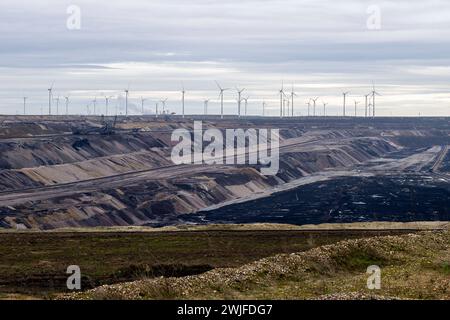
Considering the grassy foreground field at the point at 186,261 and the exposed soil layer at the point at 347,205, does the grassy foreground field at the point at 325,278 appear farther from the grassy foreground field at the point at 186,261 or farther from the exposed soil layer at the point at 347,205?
the exposed soil layer at the point at 347,205

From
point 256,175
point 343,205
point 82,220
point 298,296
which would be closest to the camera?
point 298,296

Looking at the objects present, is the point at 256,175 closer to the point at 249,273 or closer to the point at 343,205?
the point at 343,205

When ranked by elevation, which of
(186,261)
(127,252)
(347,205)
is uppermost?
(186,261)

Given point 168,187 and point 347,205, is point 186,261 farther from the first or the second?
point 168,187

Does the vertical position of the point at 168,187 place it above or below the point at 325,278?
below

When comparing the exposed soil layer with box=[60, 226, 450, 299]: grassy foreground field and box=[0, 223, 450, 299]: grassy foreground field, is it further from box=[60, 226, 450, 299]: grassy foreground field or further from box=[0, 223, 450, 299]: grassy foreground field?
box=[60, 226, 450, 299]: grassy foreground field

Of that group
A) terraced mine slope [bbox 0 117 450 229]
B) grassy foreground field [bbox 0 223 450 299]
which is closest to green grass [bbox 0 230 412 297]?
grassy foreground field [bbox 0 223 450 299]

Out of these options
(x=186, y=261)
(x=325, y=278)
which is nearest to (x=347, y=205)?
(x=186, y=261)
